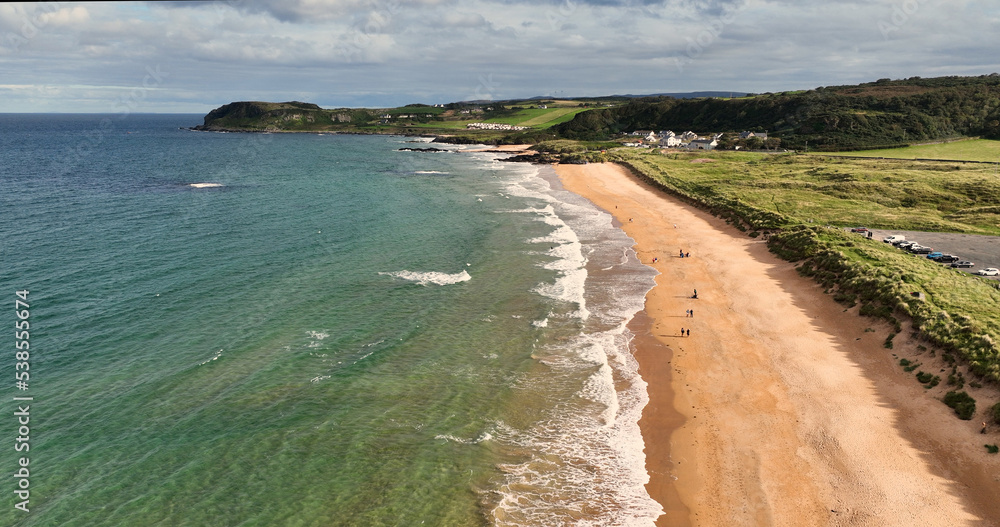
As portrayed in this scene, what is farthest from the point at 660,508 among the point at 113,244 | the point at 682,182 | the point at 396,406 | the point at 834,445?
the point at 682,182

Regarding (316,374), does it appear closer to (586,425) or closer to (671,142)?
(586,425)

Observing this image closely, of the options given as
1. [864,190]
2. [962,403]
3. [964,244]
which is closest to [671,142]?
[864,190]

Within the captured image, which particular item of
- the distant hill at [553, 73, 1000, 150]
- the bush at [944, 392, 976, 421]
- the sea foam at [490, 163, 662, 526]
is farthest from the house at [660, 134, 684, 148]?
the bush at [944, 392, 976, 421]

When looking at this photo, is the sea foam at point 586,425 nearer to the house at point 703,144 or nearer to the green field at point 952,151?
the green field at point 952,151

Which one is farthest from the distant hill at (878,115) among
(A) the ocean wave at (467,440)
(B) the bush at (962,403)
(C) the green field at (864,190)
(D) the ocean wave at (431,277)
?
(A) the ocean wave at (467,440)

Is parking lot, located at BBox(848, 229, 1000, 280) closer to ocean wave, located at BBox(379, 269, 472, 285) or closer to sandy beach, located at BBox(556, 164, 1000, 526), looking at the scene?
sandy beach, located at BBox(556, 164, 1000, 526)
